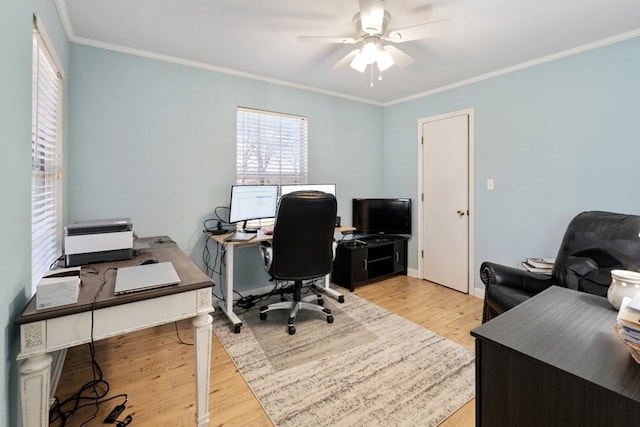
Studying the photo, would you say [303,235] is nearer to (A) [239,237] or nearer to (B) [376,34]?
(A) [239,237]

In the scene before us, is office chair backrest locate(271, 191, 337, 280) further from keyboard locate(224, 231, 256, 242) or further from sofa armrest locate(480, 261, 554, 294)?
sofa armrest locate(480, 261, 554, 294)

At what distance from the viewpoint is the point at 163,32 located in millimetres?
2262

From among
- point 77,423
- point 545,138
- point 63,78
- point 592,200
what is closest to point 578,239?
point 592,200

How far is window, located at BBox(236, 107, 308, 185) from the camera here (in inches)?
124

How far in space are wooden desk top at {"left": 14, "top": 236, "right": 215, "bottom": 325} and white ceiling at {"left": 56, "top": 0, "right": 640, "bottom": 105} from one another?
5.41 ft

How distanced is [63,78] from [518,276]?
3533 millimetres

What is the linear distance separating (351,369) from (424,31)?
2.20 metres

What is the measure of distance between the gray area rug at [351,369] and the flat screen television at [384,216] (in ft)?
4.54

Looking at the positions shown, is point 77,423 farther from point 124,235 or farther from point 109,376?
point 124,235

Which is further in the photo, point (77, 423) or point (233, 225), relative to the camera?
point (233, 225)

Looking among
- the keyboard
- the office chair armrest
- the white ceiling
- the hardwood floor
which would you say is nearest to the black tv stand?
the hardwood floor

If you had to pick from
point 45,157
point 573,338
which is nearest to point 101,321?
point 45,157

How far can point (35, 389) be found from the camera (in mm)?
1014

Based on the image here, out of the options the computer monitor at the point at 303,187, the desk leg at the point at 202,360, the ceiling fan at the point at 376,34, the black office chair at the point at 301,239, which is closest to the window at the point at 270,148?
the computer monitor at the point at 303,187
